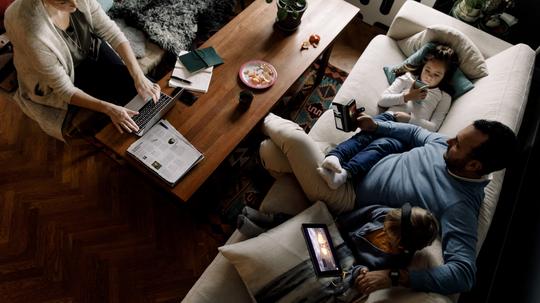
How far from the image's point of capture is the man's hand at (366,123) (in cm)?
174

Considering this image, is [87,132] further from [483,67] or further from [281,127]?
[483,67]

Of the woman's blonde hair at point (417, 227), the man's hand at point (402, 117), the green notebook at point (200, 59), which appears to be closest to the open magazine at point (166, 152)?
the green notebook at point (200, 59)

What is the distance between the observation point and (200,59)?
1902 mm

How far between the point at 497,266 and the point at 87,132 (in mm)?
2173

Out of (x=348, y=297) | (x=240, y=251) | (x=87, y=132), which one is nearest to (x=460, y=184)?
(x=348, y=297)

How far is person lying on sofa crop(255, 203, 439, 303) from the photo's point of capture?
4.14 ft

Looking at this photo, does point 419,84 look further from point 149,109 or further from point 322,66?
point 149,109

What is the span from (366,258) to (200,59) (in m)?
1.24

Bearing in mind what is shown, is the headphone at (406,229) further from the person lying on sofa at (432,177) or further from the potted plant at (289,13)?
the potted plant at (289,13)

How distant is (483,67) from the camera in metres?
1.96

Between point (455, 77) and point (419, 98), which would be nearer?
Answer: point (419, 98)

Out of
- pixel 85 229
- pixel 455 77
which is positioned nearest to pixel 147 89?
pixel 85 229

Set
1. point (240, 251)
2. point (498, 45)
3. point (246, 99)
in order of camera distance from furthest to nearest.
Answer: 1. point (498, 45)
2. point (246, 99)
3. point (240, 251)

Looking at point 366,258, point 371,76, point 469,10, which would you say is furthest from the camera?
point 469,10
